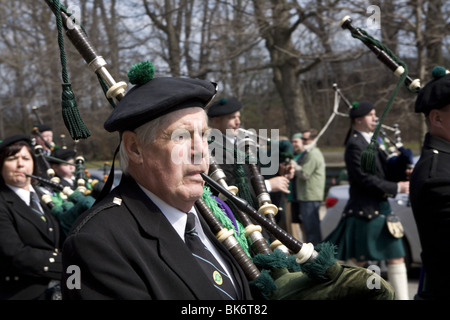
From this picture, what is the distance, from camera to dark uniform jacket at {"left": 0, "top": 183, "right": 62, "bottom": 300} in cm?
397

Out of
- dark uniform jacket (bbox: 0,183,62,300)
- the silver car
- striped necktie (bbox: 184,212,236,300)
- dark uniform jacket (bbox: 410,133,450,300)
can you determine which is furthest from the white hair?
the silver car

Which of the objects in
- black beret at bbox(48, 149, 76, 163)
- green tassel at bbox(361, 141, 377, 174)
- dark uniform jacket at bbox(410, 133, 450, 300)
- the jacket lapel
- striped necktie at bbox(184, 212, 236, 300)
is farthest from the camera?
black beret at bbox(48, 149, 76, 163)

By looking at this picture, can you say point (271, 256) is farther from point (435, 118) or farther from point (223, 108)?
point (223, 108)

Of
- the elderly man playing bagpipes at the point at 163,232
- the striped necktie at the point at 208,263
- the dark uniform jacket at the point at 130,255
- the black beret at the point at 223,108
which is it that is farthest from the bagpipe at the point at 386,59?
the dark uniform jacket at the point at 130,255

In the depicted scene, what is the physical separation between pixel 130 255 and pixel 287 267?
0.64m

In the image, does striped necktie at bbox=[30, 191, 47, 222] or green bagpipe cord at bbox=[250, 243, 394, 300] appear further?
striped necktie at bbox=[30, 191, 47, 222]

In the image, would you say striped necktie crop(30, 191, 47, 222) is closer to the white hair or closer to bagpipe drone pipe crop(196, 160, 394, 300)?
bagpipe drone pipe crop(196, 160, 394, 300)

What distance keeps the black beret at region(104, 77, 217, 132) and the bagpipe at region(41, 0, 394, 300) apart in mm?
293

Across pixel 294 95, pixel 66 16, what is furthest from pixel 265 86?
pixel 66 16

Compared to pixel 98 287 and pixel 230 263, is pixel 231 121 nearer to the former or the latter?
pixel 230 263

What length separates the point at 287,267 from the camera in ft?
7.16

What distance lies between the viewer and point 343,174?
38.1 feet

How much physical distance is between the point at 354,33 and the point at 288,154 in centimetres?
265
